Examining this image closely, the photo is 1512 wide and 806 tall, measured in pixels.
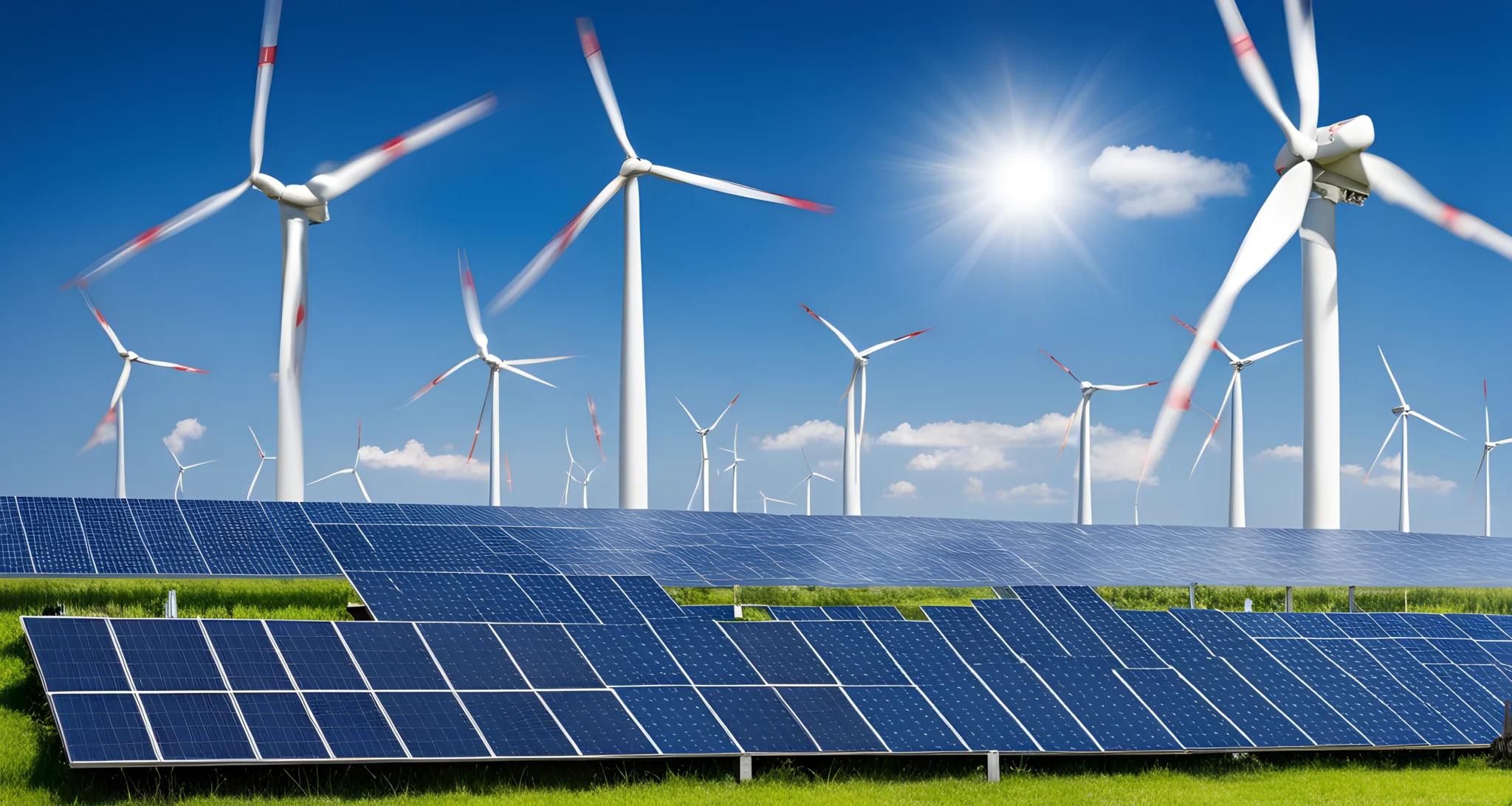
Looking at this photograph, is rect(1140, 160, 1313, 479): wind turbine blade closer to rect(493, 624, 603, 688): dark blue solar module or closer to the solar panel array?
the solar panel array

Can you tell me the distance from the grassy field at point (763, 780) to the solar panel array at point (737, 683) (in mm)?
522

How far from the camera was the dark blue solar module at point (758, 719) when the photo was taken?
18.6 meters

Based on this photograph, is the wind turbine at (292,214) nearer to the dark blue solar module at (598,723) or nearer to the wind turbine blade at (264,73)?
the wind turbine blade at (264,73)

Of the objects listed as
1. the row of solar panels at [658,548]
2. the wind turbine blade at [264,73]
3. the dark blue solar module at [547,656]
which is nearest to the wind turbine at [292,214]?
the wind turbine blade at [264,73]

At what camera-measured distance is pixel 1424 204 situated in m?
43.8

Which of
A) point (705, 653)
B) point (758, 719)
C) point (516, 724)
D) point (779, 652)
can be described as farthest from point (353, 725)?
point (779, 652)

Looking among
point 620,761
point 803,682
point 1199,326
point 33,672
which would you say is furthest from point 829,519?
point 33,672

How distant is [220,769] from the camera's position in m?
16.8

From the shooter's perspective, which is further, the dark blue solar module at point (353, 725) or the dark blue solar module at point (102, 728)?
the dark blue solar module at point (353, 725)

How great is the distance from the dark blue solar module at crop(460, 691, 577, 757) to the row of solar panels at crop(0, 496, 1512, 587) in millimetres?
5748

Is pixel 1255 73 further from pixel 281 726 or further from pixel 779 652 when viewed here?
pixel 281 726

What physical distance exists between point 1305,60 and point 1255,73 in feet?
7.17

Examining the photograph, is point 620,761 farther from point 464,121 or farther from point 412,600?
point 464,121

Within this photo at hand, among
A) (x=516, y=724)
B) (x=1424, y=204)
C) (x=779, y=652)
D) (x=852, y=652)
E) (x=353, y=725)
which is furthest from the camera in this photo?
(x=1424, y=204)
